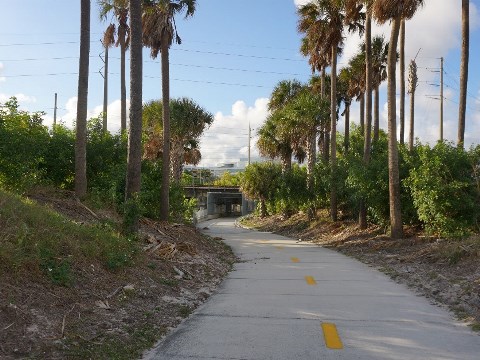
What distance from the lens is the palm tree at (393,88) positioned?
19.6m

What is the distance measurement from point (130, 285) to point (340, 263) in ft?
31.5

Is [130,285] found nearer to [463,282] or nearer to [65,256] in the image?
[65,256]

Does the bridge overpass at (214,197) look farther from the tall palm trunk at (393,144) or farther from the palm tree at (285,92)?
the tall palm trunk at (393,144)

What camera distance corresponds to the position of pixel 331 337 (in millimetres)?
7531

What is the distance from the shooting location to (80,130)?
A: 19.5 m

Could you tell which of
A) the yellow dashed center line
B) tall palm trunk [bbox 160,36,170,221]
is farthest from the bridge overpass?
the yellow dashed center line

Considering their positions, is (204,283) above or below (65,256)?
below

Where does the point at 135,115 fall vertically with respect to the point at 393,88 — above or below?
below

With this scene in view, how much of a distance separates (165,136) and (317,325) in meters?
16.8

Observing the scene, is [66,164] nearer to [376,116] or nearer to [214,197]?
[376,116]

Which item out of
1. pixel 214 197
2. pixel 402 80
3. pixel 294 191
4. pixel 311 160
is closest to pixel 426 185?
pixel 402 80

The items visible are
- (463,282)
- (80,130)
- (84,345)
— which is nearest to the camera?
(84,345)

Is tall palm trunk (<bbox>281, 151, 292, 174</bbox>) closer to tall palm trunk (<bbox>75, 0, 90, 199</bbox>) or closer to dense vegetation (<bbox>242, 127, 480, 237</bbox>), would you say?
dense vegetation (<bbox>242, 127, 480, 237</bbox>)

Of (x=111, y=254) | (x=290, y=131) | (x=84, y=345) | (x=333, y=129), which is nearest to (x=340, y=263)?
(x=111, y=254)
